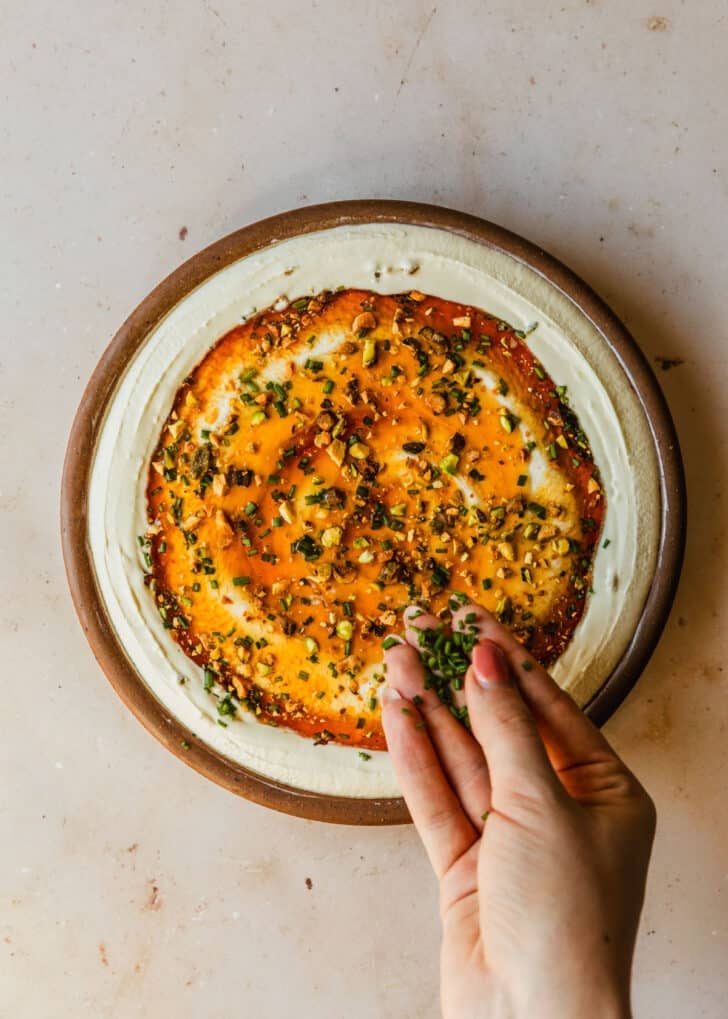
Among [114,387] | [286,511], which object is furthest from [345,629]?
[114,387]


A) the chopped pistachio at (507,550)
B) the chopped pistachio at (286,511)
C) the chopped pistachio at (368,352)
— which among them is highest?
the chopped pistachio at (368,352)

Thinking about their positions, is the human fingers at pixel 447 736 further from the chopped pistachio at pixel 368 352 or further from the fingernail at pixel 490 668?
the chopped pistachio at pixel 368 352

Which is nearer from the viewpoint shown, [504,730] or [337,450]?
[504,730]

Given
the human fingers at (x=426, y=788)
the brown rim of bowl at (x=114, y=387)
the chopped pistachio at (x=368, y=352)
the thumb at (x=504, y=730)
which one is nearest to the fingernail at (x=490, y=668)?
the thumb at (x=504, y=730)

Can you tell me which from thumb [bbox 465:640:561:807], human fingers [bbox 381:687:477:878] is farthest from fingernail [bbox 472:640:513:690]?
human fingers [bbox 381:687:477:878]

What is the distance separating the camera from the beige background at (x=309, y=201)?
1.03 meters

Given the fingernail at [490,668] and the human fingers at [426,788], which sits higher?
the fingernail at [490,668]

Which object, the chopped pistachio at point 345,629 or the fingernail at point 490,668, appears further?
the chopped pistachio at point 345,629

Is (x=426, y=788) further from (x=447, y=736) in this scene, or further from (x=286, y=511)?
(x=286, y=511)

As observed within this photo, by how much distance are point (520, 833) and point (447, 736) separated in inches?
5.8

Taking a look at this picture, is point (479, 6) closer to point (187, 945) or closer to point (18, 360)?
point (18, 360)

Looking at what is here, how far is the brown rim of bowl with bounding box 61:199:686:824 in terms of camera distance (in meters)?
0.93

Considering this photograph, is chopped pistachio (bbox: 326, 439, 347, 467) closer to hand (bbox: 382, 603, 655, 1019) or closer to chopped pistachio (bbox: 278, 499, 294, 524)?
chopped pistachio (bbox: 278, 499, 294, 524)

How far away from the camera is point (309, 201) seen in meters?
1.03
